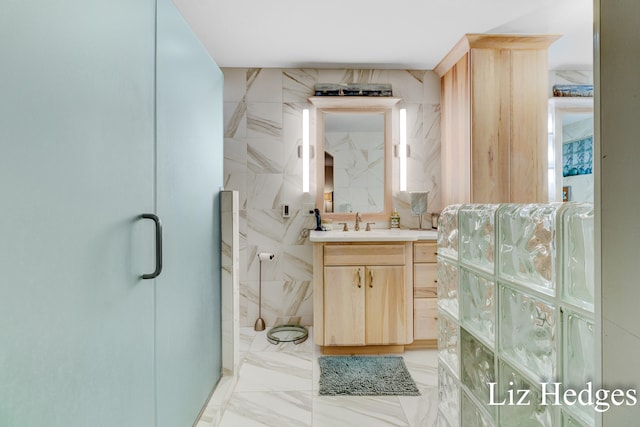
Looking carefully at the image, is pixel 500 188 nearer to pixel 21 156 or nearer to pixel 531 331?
pixel 531 331

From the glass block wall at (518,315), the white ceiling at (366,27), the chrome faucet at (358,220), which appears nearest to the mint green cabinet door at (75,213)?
the glass block wall at (518,315)

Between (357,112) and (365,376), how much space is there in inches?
84.5

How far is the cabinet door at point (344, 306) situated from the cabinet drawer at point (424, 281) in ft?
1.37

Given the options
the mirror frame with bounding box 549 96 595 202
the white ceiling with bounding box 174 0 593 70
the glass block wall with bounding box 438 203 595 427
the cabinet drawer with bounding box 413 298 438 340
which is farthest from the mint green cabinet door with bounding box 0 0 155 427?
the mirror frame with bounding box 549 96 595 202

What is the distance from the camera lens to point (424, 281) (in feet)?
8.01

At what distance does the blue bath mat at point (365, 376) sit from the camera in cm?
191

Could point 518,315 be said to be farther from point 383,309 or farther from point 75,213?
point 383,309

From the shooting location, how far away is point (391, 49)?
261 cm

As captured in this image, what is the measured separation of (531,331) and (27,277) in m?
0.98

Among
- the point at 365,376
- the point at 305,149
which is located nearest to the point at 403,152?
the point at 305,149

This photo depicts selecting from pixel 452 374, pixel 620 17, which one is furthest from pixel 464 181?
pixel 620 17

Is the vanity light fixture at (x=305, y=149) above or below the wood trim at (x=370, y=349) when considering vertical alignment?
above

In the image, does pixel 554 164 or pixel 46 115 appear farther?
pixel 554 164

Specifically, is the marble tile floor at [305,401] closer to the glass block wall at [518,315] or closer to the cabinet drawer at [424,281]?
the cabinet drawer at [424,281]
